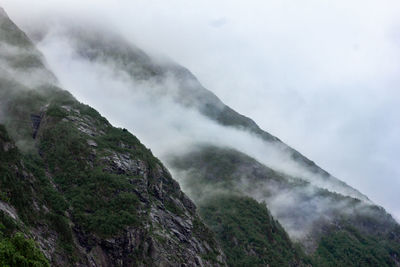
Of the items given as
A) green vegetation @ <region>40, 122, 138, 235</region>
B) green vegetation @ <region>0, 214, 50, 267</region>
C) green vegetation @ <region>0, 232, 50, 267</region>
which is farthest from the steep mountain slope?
green vegetation @ <region>0, 232, 50, 267</region>

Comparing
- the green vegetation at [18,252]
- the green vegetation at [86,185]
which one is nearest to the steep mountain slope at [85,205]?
the green vegetation at [86,185]

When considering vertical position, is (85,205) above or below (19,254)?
below

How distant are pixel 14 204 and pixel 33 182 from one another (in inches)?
910

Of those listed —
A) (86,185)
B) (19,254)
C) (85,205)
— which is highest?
(19,254)

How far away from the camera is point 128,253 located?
156 meters

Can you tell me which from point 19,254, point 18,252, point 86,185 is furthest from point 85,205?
point 19,254

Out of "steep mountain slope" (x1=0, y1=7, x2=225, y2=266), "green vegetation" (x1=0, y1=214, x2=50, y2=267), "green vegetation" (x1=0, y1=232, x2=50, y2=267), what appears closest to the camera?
"green vegetation" (x1=0, y1=232, x2=50, y2=267)

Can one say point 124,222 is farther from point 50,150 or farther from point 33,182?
point 50,150

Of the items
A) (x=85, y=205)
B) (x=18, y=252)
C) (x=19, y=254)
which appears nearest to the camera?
(x=19, y=254)

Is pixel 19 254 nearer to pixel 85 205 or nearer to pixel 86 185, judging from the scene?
pixel 85 205

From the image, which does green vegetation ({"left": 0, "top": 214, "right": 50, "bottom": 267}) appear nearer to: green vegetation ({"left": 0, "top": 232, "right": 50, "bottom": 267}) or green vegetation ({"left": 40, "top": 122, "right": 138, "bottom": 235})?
green vegetation ({"left": 0, "top": 232, "right": 50, "bottom": 267})

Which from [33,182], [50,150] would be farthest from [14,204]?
[50,150]

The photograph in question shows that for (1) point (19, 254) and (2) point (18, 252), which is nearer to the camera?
(1) point (19, 254)

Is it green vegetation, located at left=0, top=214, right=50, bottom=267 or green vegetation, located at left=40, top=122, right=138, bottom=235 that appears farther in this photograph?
green vegetation, located at left=40, top=122, right=138, bottom=235
